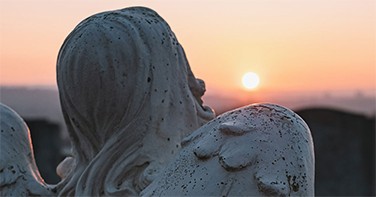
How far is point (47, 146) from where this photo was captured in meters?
12.0

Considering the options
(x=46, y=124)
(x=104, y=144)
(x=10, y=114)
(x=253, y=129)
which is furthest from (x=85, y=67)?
(x=46, y=124)

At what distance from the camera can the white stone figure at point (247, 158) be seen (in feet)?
7.33

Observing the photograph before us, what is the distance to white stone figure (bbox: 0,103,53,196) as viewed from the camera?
2924mm

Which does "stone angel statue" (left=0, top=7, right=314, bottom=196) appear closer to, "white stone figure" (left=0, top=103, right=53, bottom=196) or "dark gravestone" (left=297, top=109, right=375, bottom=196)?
"white stone figure" (left=0, top=103, right=53, bottom=196)

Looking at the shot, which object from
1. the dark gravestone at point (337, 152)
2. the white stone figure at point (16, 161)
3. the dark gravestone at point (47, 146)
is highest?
the white stone figure at point (16, 161)

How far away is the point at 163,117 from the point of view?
2.77 metres

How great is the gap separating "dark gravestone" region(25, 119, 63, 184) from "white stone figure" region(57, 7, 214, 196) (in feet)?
27.6

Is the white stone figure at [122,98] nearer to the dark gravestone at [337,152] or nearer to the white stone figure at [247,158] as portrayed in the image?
the white stone figure at [247,158]

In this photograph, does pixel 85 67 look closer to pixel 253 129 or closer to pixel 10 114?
pixel 10 114

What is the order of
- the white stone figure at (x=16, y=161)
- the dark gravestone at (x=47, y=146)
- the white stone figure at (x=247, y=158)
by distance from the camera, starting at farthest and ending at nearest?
the dark gravestone at (x=47, y=146)
the white stone figure at (x=16, y=161)
the white stone figure at (x=247, y=158)

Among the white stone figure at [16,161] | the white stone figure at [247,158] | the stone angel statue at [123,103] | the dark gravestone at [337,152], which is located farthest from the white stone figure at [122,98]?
the dark gravestone at [337,152]

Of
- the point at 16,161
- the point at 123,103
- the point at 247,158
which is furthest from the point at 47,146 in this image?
the point at 247,158

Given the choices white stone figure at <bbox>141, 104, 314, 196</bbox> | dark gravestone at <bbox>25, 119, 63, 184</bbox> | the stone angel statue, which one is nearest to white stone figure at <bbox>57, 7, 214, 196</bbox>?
the stone angel statue

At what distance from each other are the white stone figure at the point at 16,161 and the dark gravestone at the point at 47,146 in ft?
26.7
